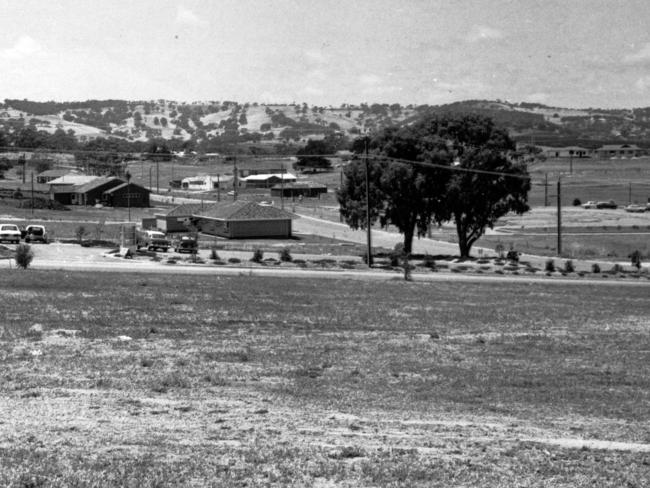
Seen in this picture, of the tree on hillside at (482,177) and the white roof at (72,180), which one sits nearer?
the tree on hillside at (482,177)

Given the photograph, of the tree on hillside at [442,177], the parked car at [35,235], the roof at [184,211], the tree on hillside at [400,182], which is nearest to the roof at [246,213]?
the roof at [184,211]

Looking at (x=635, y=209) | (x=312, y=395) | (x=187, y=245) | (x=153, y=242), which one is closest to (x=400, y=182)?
(x=187, y=245)

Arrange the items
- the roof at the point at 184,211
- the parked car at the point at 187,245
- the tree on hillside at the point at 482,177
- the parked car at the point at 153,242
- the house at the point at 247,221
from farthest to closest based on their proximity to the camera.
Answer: the roof at the point at 184,211 < the house at the point at 247,221 < the parked car at the point at 153,242 < the tree on hillside at the point at 482,177 < the parked car at the point at 187,245

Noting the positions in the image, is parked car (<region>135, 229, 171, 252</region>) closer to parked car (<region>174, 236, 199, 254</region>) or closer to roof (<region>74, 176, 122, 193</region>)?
parked car (<region>174, 236, 199, 254</region>)

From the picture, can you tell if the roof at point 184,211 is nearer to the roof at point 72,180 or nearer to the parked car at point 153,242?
the parked car at point 153,242

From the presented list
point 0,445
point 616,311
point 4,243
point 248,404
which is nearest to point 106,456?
point 0,445

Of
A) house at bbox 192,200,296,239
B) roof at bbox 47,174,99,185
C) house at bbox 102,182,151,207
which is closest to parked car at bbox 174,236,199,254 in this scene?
house at bbox 192,200,296,239

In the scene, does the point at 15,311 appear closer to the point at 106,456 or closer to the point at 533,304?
the point at 106,456
